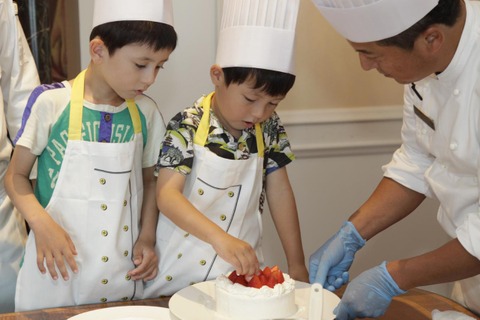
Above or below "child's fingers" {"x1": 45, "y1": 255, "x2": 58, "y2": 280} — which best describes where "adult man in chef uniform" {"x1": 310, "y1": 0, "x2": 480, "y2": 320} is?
above

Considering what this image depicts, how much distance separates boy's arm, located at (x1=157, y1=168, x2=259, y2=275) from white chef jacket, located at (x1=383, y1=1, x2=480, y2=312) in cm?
41

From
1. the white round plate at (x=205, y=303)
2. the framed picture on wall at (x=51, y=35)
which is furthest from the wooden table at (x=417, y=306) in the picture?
the framed picture on wall at (x=51, y=35)

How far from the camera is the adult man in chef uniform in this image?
1426mm

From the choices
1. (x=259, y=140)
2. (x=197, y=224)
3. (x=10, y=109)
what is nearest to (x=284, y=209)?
(x=259, y=140)

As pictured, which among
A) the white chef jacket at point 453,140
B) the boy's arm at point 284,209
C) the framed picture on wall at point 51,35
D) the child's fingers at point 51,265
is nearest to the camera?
the white chef jacket at point 453,140

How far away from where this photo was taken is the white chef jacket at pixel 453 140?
1.50m

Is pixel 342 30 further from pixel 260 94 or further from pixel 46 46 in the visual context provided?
pixel 46 46

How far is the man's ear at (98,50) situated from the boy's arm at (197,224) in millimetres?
286

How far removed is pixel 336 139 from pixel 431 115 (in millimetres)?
1026

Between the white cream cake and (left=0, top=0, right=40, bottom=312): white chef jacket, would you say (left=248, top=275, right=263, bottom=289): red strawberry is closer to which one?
the white cream cake

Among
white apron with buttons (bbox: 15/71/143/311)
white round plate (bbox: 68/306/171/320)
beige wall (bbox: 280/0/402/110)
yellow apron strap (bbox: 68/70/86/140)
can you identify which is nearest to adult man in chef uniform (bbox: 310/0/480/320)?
white round plate (bbox: 68/306/171/320)

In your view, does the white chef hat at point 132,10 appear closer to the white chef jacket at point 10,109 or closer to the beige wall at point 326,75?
the white chef jacket at point 10,109

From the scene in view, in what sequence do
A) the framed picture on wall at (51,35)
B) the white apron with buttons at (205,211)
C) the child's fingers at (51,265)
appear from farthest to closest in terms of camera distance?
the framed picture on wall at (51,35)
the white apron with buttons at (205,211)
the child's fingers at (51,265)

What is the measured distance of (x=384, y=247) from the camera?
9.16ft
